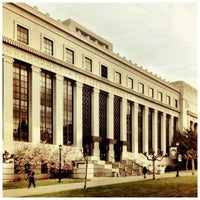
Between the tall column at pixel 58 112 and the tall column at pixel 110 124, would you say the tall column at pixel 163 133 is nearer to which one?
the tall column at pixel 110 124

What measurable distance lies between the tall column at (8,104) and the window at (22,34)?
6.38 feet

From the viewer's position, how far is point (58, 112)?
98.5 ft

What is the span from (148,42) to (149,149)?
15.6 metres

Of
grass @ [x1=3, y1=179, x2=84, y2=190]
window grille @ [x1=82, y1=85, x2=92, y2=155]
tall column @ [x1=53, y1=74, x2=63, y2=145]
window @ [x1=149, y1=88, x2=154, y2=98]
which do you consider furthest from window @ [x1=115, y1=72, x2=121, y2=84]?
grass @ [x1=3, y1=179, x2=84, y2=190]

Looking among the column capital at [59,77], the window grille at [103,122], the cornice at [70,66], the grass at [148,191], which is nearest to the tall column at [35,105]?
the cornice at [70,66]

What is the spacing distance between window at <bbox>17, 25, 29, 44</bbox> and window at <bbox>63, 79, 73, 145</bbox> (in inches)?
254

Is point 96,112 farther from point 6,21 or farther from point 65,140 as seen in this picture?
point 6,21

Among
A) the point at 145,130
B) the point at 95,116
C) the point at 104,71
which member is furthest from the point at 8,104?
the point at 145,130

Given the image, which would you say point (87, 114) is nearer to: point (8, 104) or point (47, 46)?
point (47, 46)

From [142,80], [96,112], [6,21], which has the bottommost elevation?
[96,112]

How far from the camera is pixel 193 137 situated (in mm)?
23031

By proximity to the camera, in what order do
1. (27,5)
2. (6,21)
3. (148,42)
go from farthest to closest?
(27,5) → (6,21) → (148,42)

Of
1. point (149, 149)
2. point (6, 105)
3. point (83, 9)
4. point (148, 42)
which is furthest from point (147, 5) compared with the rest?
point (149, 149)

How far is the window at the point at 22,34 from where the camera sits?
2525cm
